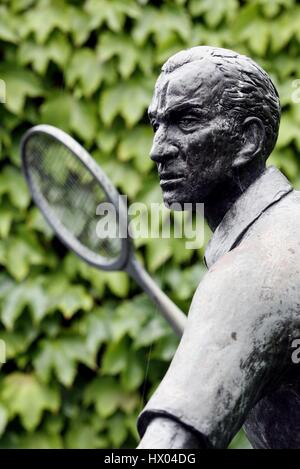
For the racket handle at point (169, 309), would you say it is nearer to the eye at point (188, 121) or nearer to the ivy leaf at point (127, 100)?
the eye at point (188, 121)

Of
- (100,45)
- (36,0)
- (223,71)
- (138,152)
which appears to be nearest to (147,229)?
(138,152)

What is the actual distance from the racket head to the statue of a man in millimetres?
824

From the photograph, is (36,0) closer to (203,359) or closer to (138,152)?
(138,152)

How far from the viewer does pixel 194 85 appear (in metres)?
1.26

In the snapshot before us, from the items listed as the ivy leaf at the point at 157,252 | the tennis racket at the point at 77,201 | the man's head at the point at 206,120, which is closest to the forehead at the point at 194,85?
the man's head at the point at 206,120

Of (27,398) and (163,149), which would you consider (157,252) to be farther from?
(163,149)

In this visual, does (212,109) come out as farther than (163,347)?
No

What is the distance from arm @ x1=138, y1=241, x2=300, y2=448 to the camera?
1084mm

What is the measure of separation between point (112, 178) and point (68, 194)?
0.54 metres

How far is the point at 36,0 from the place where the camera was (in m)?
3.24

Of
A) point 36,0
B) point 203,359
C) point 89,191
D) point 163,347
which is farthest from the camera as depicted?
point 36,0

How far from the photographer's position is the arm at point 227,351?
108cm

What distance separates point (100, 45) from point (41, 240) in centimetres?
60

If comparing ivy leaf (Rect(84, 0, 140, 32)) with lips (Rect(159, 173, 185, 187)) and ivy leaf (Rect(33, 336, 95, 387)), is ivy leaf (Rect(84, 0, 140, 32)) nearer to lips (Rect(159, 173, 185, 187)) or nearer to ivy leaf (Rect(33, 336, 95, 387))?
ivy leaf (Rect(33, 336, 95, 387))
